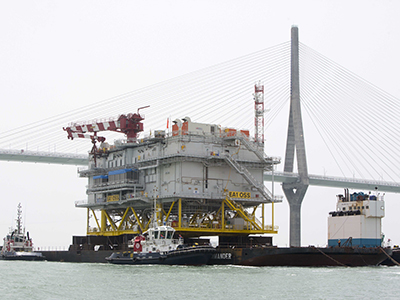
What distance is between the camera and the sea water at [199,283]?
41219 millimetres

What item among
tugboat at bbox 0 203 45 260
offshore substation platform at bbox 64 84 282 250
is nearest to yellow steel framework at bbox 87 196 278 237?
offshore substation platform at bbox 64 84 282 250

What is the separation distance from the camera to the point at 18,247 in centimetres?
8600

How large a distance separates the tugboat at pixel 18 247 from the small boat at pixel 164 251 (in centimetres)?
2338

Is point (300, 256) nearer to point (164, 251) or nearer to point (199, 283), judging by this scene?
point (164, 251)

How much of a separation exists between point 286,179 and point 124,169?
44.2 m

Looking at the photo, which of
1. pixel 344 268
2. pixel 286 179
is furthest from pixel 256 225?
pixel 286 179

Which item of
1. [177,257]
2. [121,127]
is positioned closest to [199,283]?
[177,257]

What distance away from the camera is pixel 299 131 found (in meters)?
102

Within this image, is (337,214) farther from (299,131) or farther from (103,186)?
(299,131)

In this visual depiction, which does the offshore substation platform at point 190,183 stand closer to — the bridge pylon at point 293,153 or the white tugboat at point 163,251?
the white tugboat at point 163,251

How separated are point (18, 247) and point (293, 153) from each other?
4238 cm

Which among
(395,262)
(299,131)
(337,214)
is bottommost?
(395,262)

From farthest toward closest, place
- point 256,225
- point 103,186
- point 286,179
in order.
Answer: point 286,179
point 103,186
point 256,225

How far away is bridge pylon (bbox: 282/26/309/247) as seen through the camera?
102188 millimetres
